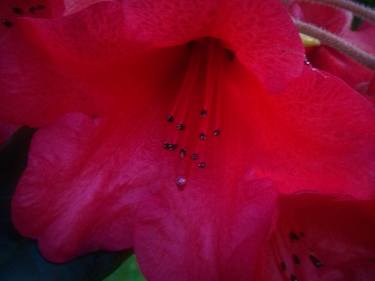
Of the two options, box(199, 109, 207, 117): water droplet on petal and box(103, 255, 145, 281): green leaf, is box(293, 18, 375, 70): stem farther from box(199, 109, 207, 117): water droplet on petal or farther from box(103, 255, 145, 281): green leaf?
box(103, 255, 145, 281): green leaf

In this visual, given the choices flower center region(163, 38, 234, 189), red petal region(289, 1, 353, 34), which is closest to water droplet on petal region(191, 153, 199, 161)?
flower center region(163, 38, 234, 189)

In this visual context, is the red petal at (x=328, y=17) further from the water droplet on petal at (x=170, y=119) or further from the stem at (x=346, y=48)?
the water droplet on petal at (x=170, y=119)

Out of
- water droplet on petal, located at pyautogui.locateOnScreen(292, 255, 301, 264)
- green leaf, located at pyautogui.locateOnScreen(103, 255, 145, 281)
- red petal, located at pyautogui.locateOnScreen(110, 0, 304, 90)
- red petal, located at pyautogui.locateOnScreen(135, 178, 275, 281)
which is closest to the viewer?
red petal, located at pyautogui.locateOnScreen(110, 0, 304, 90)

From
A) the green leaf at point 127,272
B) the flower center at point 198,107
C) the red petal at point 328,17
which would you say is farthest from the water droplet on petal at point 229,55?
the green leaf at point 127,272

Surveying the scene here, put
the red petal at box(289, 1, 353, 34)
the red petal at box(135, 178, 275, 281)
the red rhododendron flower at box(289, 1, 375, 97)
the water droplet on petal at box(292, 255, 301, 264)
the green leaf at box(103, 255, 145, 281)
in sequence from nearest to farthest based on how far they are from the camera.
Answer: the red petal at box(135, 178, 275, 281) → the water droplet on petal at box(292, 255, 301, 264) → the red rhododendron flower at box(289, 1, 375, 97) → the red petal at box(289, 1, 353, 34) → the green leaf at box(103, 255, 145, 281)

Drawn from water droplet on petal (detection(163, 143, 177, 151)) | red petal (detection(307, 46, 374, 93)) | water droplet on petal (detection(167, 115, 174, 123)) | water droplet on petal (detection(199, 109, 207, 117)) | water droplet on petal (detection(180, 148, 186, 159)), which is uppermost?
red petal (detection(307, 46, 374, 93))

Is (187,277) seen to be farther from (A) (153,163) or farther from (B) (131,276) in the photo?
(B) (131,276)

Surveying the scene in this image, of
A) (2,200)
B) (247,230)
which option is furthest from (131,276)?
(247,230)
